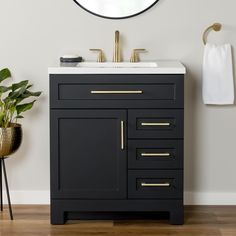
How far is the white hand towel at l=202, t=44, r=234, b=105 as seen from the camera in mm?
3637

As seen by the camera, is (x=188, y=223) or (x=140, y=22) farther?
(x=140, y=22)

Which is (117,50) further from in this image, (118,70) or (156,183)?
(156,183)

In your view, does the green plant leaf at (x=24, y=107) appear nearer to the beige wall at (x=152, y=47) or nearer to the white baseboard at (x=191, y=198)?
the beige wall at (x=152, y=47)

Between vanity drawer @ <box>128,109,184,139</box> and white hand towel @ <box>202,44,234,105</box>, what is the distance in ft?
1.22

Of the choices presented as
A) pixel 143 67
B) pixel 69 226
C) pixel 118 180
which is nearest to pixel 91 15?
pixel 143 67

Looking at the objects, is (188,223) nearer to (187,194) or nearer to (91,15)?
(187,194)

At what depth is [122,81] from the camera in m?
3.34

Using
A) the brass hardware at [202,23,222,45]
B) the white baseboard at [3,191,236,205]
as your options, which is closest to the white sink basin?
the brass hardware at [202,23,222,45]

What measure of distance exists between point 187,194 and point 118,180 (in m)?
0.60

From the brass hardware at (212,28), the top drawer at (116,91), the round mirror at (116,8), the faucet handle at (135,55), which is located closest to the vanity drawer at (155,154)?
the top drawer at (116,91)

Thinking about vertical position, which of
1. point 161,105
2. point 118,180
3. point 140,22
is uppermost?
point 140,22

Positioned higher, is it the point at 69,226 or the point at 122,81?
the point at 122,81

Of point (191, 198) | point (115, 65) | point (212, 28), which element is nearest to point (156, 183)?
point (191, 198)

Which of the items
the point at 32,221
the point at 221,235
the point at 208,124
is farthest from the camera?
the point at 208,124
